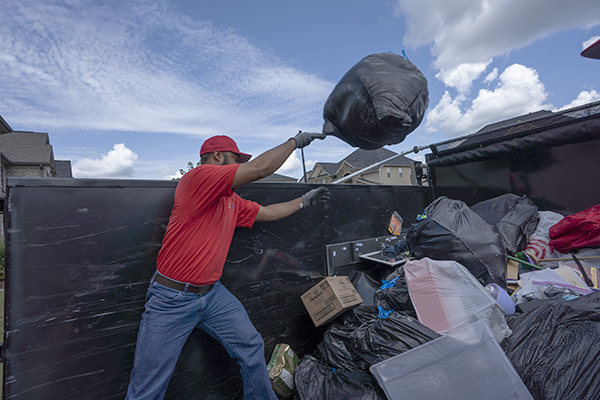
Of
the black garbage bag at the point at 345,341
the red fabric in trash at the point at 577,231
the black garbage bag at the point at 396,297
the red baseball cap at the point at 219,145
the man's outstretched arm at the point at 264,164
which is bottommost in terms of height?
the black garbage bag at the point at 345,341

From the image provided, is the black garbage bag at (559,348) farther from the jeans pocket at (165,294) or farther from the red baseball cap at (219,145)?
the red baseball cap at (219,145)

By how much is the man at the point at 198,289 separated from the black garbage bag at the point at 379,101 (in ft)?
1.51

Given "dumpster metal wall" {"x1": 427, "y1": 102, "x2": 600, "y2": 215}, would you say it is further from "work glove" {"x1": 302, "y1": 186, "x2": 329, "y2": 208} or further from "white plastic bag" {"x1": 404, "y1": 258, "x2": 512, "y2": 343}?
"work glove" {"x1": 302, "y1": 186, "x2": 329, "y2": 208}

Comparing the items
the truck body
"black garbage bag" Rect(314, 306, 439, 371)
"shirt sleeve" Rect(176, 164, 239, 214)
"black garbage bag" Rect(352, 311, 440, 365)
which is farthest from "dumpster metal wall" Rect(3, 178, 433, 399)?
"black garbage bag" Rect(352, 311, 440, 365)

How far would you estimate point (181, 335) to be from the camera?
148 centimetres

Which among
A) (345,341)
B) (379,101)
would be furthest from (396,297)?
(379,101)

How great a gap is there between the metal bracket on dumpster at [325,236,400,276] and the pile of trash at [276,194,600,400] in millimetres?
223

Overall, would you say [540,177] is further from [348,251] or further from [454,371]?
[454,371]

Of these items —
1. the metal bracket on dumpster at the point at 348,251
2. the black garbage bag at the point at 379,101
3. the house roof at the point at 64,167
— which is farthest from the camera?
the house roof at the point at 64,167

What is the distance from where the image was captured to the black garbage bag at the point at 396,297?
2000 millimetres

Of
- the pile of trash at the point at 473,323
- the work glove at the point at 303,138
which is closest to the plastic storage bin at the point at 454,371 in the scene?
the pile of trash at the point at 473,323

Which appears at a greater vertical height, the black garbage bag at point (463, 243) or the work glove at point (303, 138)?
the work glove at point (303, 138)

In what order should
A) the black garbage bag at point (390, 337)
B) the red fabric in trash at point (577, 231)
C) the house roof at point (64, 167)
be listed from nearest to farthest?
the black garbage bag at point (390, 337) < the red fabric in trash at point (577, 231) < the house roof at point (64, 167)

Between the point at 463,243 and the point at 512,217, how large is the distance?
1.04m
